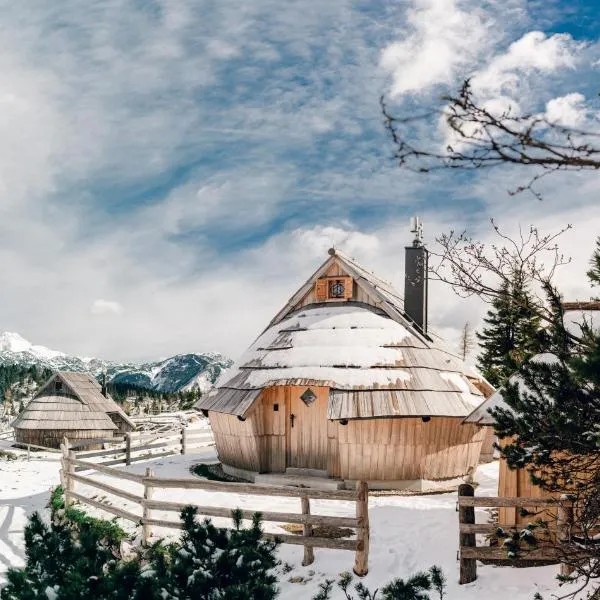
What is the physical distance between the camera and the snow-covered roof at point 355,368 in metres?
15.5

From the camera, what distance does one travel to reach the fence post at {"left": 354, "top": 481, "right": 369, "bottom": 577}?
9.33 m

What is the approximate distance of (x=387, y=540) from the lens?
10828mm

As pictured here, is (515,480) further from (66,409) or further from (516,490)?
(66,409)

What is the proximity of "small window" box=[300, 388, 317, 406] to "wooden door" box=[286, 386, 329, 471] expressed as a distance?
1.6 inches

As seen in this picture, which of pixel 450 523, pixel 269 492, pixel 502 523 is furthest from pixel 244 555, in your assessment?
pixel 450 523

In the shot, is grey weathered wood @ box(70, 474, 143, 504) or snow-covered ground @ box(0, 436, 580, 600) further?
grey weathered wood @ box(70, 474, 143, 504)

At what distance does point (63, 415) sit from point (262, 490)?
2807 cm

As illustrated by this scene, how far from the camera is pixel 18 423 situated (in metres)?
34.1

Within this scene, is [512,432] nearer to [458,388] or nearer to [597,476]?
[597,476]

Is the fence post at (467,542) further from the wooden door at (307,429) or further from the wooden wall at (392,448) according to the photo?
the wooden door at (307,429)

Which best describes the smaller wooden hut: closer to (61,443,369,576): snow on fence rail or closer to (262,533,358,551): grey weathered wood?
(61,443,369,576): snow on fence rail

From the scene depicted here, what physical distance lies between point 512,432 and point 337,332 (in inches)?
439

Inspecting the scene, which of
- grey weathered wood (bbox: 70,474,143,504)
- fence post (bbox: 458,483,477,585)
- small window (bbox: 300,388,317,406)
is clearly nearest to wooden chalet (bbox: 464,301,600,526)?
fence post (bbox: 458,483,477,585)

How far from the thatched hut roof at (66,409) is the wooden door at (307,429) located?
21862 millimetres
